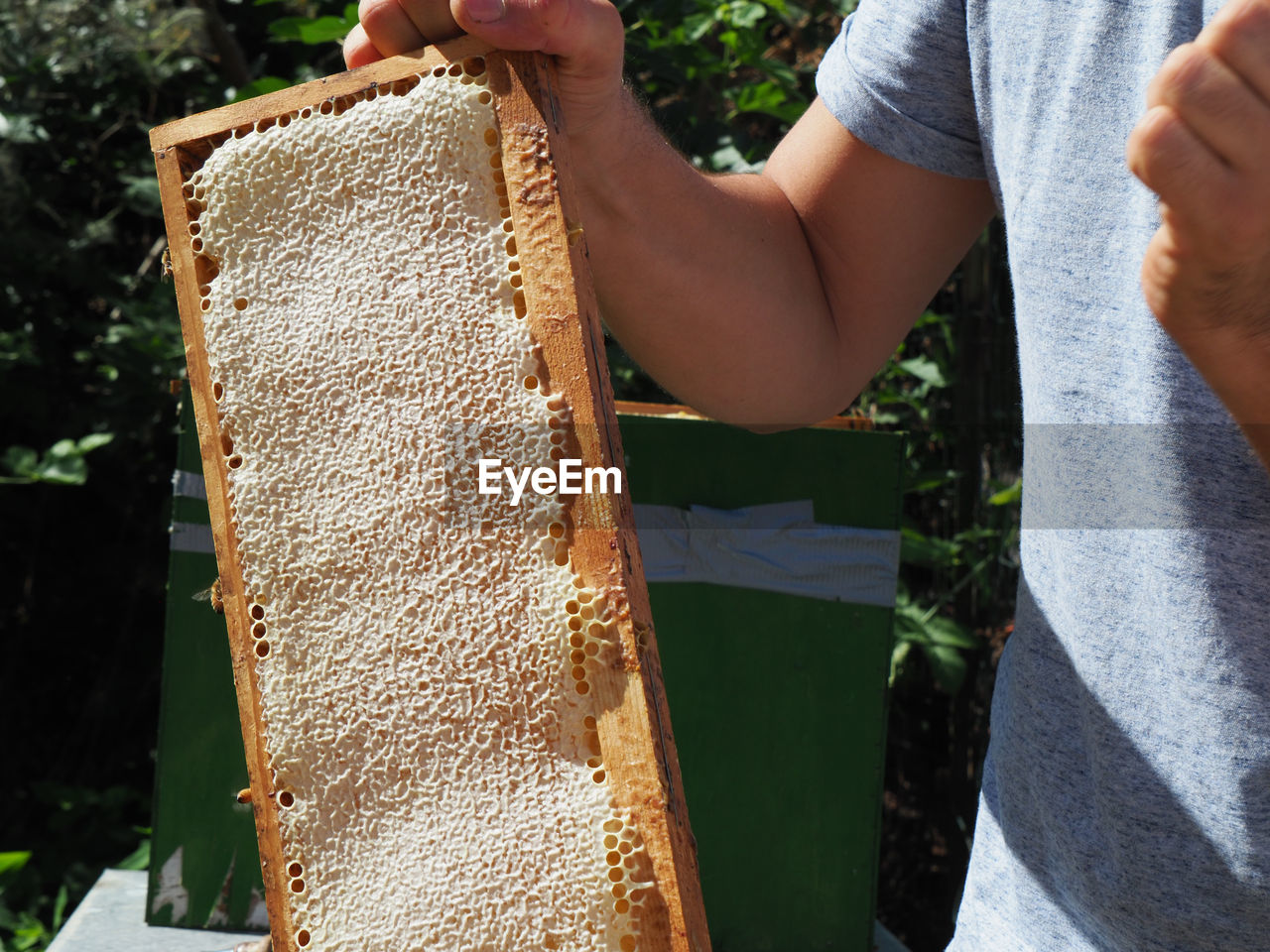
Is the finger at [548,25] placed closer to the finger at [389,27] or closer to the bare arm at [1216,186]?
the finger at [389,27]

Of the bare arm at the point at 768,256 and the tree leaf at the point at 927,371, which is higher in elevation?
the bare arm at the point at 768,256

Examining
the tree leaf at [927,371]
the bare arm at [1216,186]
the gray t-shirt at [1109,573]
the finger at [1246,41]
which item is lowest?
the tree leaf at [927,371]

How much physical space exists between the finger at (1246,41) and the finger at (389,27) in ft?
1.91

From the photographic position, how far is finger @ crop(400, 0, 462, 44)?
31.0 inches

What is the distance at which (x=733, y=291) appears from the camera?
1.02 meters

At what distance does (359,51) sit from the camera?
0.86 meters

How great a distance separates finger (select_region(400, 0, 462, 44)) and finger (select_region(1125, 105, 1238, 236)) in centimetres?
53

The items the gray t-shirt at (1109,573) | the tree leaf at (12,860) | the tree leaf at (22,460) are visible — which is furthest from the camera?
the tree leaf at (22,460)

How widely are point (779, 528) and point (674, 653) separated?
0.24m

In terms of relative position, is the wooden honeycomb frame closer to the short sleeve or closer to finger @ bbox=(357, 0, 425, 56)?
finger @ bbox=(357, 0, 425, 56)

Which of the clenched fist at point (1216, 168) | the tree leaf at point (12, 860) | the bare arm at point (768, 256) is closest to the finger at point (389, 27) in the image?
the bare arm at point (768, 256)

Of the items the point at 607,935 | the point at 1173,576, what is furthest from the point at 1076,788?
the point at 607,935

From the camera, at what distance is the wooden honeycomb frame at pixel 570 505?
688mm

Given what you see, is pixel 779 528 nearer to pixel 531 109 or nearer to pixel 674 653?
pixel 674 653
